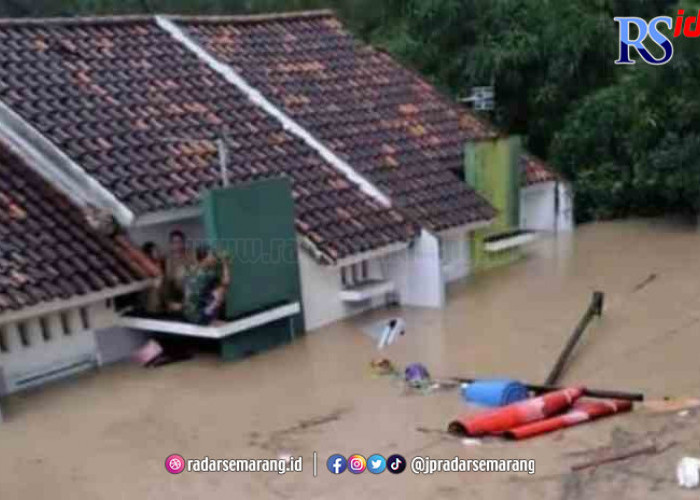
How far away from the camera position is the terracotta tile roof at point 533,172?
15289mm

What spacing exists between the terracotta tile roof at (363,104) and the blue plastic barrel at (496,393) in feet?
13.7

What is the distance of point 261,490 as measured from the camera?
706cm

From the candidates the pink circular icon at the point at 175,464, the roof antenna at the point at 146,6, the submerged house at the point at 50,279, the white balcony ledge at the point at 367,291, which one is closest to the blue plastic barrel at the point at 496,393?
the pink circular icon at the point at 175,464

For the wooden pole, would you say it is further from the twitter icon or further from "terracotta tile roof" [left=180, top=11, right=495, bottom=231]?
"terracotta tile roof" [left=180, top=11, right=495, bottom=231]

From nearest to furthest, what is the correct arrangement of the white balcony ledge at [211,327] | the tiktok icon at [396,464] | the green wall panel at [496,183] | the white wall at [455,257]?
the tiktok icon at [396,464] < the white balcony ledge at [211,327] < the white wall at [455,257] < the green wall panel at [496,183]

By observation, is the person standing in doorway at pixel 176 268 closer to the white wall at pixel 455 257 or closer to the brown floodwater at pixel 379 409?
the brown floodwater at pixel 379 409

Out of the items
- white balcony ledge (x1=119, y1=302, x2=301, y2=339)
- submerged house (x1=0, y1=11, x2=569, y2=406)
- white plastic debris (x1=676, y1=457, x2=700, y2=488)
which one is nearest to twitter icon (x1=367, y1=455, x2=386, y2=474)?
white plastic debris (x1=676, y1=457, x2=700, y2=488)

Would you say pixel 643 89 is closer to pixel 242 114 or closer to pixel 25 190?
pixel 242 114

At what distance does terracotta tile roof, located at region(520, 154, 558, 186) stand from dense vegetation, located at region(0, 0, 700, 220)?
5.40 feet

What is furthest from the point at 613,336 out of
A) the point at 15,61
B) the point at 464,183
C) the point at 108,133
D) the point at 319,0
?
the point at 319,0

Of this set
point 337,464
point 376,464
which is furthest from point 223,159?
point 376,464

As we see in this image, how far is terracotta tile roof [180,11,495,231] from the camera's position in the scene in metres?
13.1

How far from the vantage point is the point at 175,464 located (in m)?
7.62

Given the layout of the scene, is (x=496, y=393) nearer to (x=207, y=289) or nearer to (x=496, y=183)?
(x=207, y=289)
